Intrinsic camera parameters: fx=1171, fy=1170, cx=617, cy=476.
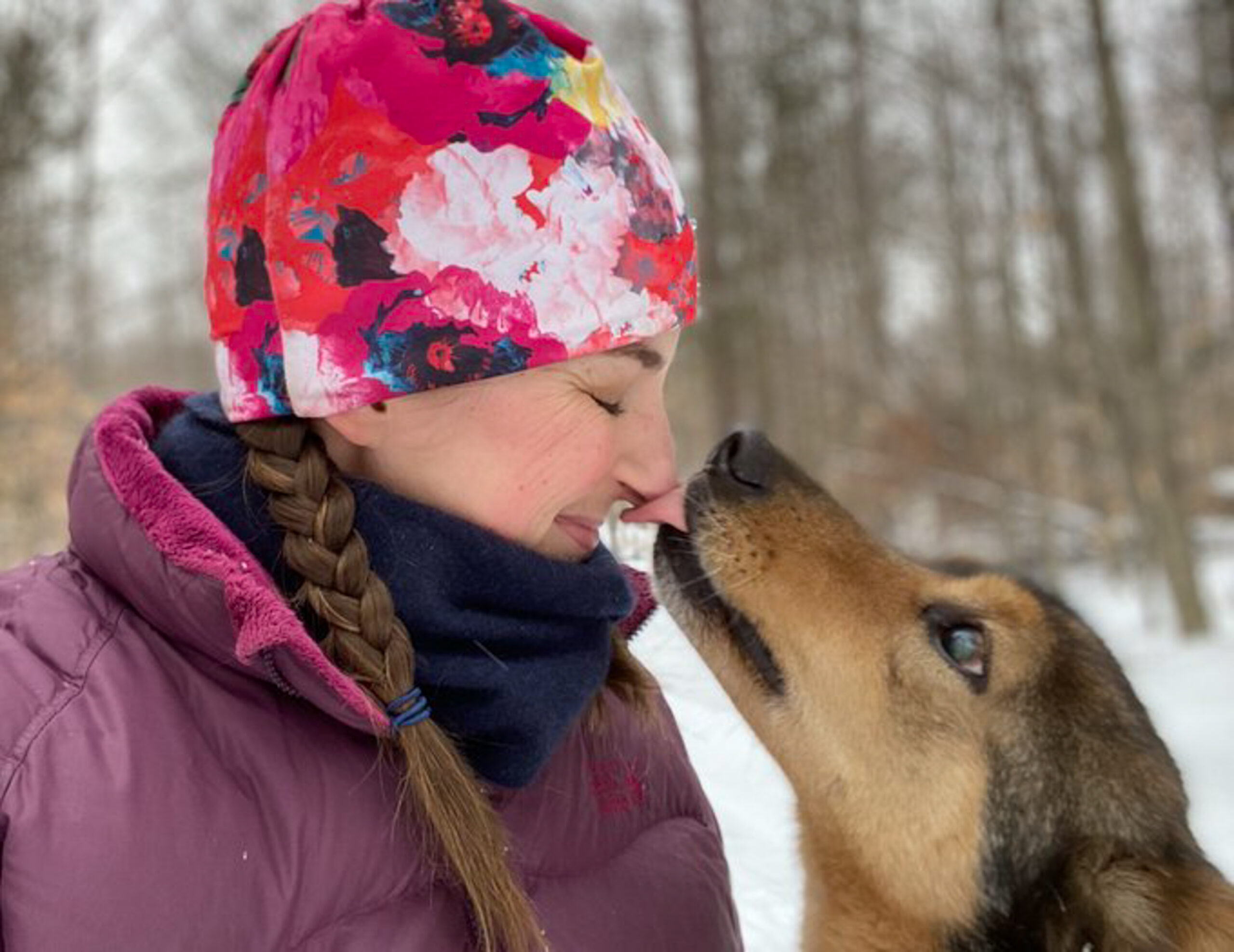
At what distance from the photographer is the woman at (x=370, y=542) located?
1446 millimetres

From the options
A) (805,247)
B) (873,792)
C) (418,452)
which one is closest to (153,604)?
(418,452)

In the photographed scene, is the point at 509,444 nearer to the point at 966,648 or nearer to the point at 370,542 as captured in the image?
the point at 370,542

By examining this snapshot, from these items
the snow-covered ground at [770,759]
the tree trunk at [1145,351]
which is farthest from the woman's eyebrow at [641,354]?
the tree trunk at [1145,351]

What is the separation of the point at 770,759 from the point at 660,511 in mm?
1126

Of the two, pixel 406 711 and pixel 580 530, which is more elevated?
pixel 580 530

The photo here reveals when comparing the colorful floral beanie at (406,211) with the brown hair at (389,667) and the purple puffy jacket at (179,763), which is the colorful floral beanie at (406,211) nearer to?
the brown hair at (389,667)

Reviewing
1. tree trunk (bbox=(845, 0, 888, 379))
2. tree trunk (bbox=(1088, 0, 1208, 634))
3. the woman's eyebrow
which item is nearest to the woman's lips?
the woman's eyebrow

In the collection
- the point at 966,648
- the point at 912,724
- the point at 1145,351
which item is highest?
the point at 966,648

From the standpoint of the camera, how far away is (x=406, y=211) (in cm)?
165

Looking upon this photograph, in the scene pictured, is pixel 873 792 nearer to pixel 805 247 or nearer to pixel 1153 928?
pixel 1153 928

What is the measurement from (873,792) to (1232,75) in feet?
40.0

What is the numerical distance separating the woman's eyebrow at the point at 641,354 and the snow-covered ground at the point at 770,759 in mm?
931

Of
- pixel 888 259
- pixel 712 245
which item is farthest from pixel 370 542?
pixel 888 259

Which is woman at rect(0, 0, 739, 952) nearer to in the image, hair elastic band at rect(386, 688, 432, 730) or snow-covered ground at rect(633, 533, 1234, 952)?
hair elastic band at rect(386, 688, 432, 730)
